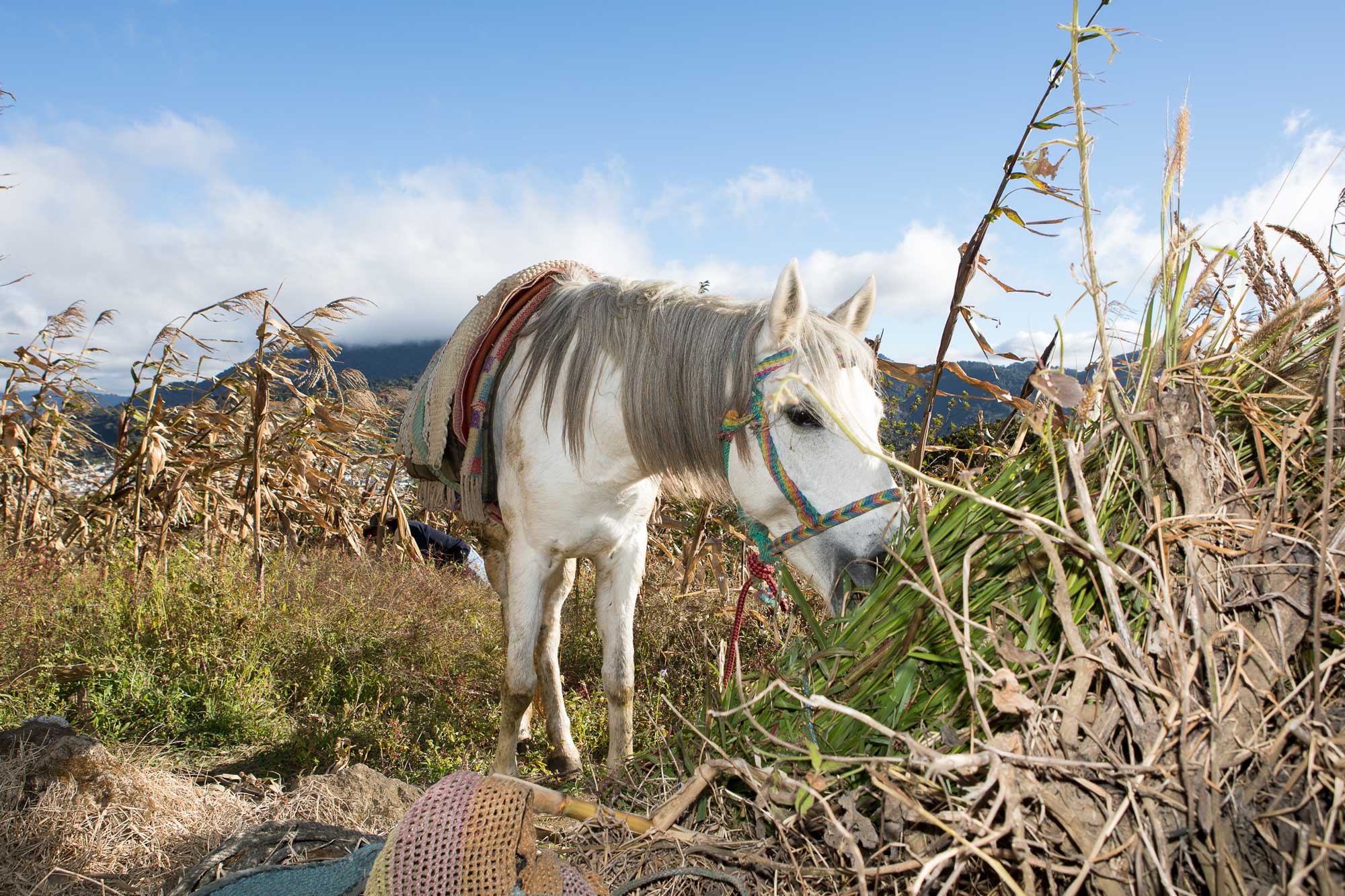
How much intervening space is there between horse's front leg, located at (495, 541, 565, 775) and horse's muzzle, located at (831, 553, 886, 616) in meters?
1.32

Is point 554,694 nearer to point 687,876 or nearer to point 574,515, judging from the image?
point 574,515

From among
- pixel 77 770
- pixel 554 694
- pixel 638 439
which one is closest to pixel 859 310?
pixel 638 439

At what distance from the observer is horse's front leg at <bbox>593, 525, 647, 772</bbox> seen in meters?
3.18

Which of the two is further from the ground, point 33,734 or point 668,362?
point 668,362

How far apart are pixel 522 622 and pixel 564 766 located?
1107 mm

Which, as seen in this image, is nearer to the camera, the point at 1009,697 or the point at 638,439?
the point at 1009,697

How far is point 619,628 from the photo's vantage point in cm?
323

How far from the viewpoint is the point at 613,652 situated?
126 inches

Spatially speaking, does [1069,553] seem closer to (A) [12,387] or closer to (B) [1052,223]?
(B) [1052,223]

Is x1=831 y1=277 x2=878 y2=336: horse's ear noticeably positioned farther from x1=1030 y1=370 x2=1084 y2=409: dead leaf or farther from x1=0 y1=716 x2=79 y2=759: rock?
x1=0 y1=716 x2=79 y2=759: rock

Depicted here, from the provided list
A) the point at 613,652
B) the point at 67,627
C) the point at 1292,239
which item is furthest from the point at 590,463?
the point at 67,627

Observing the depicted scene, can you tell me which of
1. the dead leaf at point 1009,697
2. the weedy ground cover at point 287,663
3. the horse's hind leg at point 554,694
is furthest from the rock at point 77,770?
the dead leaf at point 1009,697

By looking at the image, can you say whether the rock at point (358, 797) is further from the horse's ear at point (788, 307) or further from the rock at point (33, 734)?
the horse's ear at point (788, 307)

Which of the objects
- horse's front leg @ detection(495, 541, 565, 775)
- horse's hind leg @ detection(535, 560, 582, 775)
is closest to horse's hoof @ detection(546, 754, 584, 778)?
horse's hind leg @ detection(535, 560, 582, 775)
